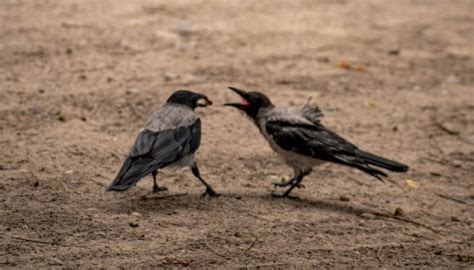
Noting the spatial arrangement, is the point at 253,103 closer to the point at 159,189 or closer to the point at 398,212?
the point at 159,189

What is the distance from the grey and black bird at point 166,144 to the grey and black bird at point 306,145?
0.59 m

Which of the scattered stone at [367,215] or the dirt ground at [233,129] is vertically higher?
the dirt ground at [233,129]

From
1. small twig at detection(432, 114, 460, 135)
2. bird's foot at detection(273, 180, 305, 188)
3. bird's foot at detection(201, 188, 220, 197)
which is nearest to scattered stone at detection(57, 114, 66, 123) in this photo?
bird's foot at detection(201, 188, 220, 197)

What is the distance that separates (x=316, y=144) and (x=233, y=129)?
1.45m

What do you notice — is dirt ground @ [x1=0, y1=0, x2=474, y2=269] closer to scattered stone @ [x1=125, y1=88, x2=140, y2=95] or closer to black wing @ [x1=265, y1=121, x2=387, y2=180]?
scattered stone @ [x1=125, y1=88, x2=140, y2=95]

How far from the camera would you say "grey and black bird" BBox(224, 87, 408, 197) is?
265 inches

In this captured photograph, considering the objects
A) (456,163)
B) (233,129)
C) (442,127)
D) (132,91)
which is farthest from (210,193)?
(442,127)

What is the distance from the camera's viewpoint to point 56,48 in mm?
9352

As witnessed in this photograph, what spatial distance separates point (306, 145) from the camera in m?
6.75

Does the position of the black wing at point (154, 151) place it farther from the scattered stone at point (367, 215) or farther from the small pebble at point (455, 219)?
the small pebble at point (455, 219)

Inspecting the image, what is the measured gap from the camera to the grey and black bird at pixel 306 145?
6.73 metres

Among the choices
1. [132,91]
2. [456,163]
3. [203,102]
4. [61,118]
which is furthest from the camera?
[132,91]

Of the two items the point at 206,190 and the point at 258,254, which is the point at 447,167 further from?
the point at 258,254

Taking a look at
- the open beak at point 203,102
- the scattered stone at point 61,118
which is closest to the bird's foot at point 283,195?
the open beak at point 203,102
